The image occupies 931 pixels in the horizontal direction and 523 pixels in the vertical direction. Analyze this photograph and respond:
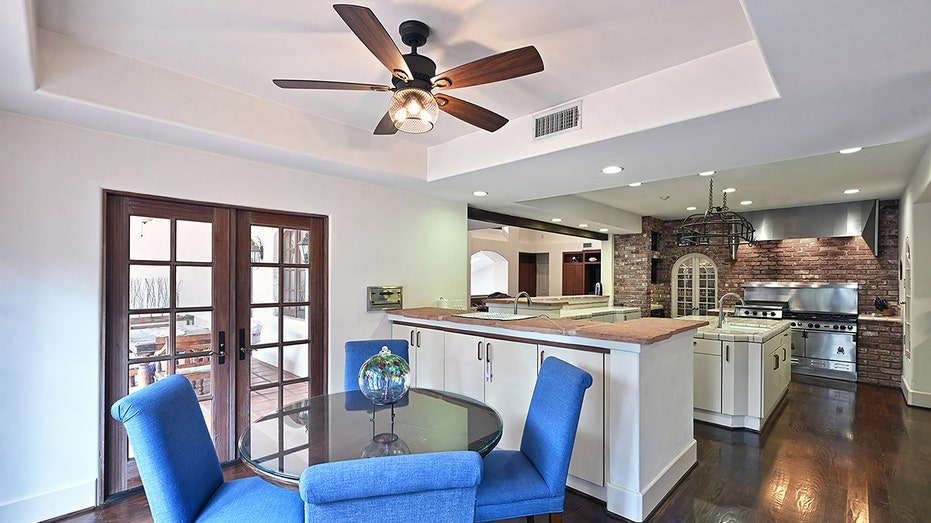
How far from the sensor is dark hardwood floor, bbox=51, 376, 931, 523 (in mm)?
2594

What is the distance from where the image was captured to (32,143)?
8.07 feet

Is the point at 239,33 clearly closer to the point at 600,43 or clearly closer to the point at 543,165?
the point at 600,43

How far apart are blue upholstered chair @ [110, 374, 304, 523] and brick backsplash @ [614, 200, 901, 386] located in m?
7.10

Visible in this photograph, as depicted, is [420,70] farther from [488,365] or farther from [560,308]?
[560,308]

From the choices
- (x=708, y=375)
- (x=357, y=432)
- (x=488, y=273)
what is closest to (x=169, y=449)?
(x=357, y=432)

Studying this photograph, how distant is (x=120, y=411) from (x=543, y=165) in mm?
2770

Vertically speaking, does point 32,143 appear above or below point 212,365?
above

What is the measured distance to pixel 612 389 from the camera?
258 centimetres

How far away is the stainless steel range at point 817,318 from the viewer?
6.14 metres

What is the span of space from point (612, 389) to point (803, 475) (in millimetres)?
1767

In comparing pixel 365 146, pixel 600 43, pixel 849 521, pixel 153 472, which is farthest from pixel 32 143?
pixel 849 521

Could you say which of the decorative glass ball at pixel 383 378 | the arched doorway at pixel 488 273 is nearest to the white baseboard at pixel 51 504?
the decorative glass ball at pixel 383 378

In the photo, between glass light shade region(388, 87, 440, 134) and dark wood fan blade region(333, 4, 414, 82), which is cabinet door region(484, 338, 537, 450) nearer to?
glass light shade region(388, 87, 440, 134)

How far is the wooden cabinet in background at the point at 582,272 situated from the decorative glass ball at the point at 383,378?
10.9 meters
